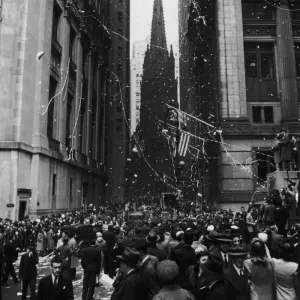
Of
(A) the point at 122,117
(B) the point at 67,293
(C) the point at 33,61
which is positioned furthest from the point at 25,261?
(A) the point at 122,117

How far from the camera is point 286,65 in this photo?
2961 centimetres

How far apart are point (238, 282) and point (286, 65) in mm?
28080

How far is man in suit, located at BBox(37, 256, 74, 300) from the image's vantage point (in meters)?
5.25

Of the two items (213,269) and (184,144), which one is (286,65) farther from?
(213,269)

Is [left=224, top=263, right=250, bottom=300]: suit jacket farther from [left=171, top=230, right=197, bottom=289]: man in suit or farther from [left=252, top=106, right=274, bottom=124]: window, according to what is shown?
[left=252, top=106, right=274, bottom=124]: window

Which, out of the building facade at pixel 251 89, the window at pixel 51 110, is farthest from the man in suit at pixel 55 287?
the window at pixel 51 110

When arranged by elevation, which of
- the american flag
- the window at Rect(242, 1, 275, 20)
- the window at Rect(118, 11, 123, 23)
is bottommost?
the american flag

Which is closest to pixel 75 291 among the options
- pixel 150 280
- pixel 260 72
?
pixel 150 280

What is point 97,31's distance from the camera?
173 ft

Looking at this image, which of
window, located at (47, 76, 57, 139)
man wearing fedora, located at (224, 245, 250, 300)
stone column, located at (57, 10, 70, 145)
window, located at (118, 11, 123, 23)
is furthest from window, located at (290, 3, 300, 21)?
window, located at (118, 11, 123, 23)

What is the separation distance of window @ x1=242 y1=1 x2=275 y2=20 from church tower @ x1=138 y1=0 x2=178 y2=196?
231ft

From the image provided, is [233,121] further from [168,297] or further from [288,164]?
[168,297]

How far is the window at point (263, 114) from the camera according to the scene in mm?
29875

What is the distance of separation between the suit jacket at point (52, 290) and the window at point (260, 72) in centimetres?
2741
